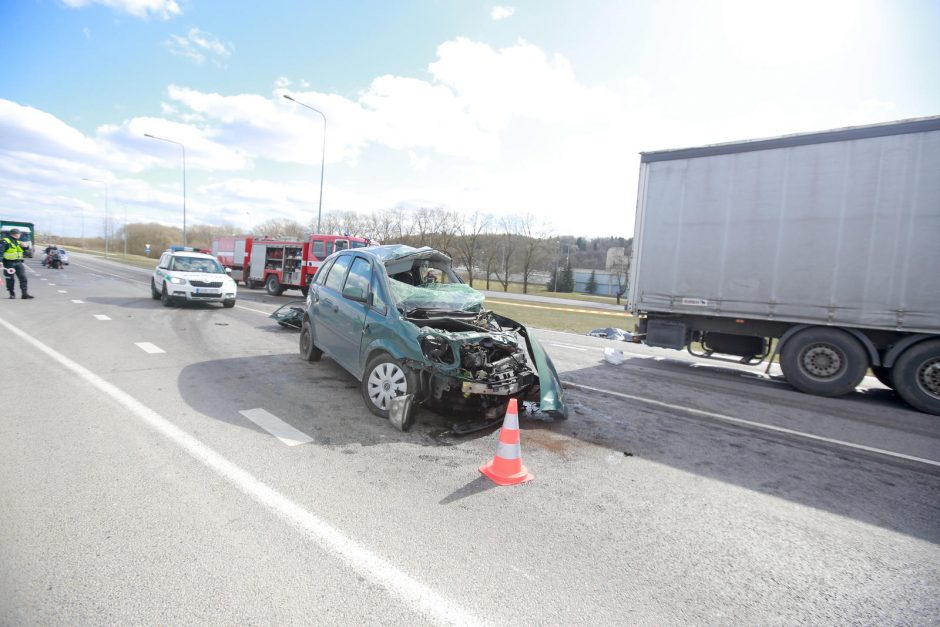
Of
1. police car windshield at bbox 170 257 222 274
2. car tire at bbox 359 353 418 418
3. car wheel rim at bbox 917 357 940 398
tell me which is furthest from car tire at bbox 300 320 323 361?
car wheel rim at bbox 917 357 940 398

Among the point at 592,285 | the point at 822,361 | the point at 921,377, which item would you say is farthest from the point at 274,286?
the point at 592,285

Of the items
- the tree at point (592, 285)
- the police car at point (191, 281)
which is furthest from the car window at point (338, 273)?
the tree at point (592, 285)

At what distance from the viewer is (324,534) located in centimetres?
278

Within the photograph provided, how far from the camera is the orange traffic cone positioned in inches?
146

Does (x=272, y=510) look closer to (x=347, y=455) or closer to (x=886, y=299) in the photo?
(x=347, y=455)

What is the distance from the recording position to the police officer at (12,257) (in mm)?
12344

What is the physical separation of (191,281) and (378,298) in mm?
10359

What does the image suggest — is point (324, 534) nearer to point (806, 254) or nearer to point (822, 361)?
point (822, 361)

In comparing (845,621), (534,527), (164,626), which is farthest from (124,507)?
(845,621)

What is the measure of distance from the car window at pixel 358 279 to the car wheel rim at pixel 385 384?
101cm

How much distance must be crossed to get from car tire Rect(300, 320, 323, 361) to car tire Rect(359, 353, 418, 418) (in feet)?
8.07

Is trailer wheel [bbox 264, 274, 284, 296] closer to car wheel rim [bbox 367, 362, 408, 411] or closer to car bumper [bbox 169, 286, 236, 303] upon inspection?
car bumper [bbox 169, 286, 236, 303]

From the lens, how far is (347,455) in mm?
3992

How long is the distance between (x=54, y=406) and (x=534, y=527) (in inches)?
192
